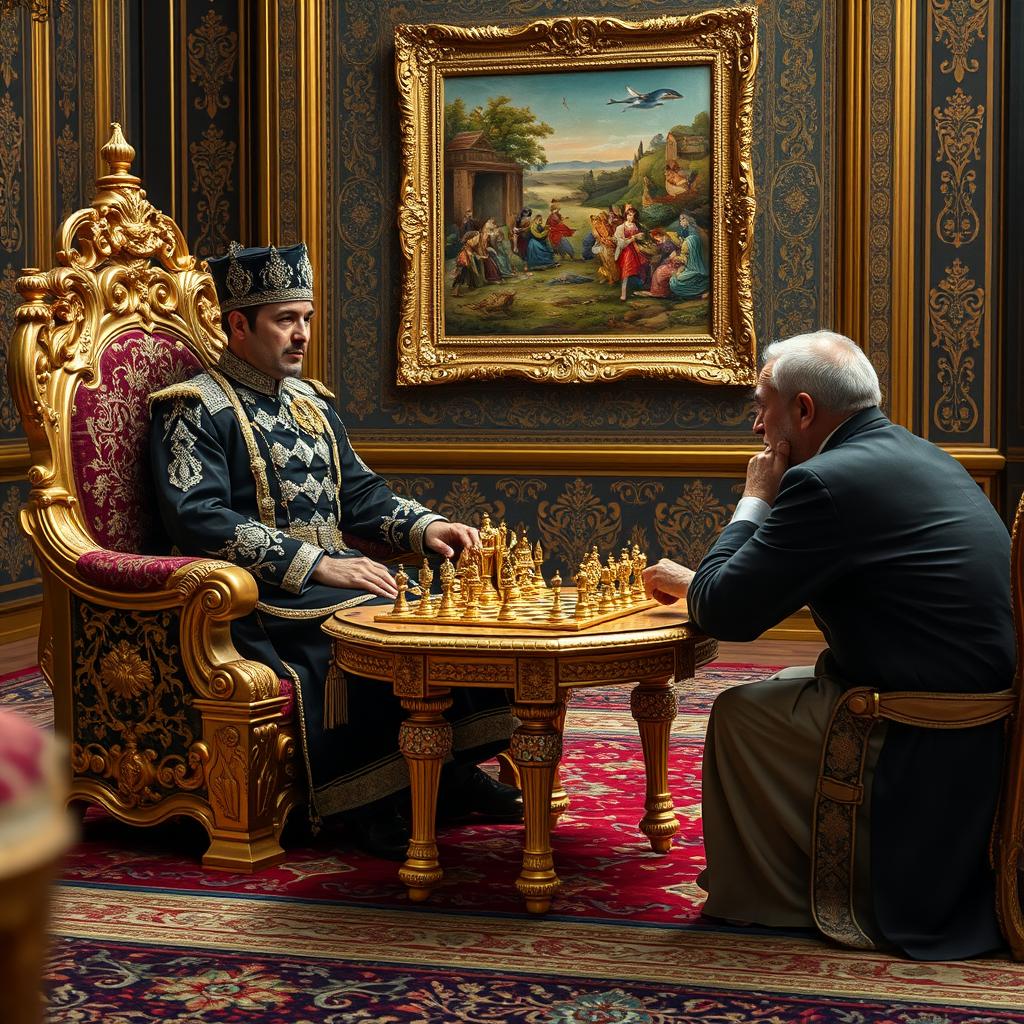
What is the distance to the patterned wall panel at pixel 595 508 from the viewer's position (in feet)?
26.6

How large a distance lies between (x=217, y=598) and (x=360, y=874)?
82 cm

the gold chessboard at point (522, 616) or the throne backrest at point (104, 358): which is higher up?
the throne backrest at point (104, 358)

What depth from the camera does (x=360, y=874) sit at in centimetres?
391

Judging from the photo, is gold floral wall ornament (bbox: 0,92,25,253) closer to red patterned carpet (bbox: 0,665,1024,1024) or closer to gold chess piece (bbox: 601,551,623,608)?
red patterned carpet (bbox: 0,665,1024,1024)

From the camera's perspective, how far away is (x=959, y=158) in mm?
7711

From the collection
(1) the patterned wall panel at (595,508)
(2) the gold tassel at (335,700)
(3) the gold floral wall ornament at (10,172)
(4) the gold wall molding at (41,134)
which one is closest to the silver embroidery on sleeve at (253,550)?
(2) the gold tassel at (335,700)

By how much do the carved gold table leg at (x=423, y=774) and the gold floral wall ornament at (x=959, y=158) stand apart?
5202mm

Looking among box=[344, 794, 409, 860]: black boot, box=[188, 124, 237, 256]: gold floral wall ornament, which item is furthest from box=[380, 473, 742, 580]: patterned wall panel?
box=[344, 794, 409, 860]: black boot

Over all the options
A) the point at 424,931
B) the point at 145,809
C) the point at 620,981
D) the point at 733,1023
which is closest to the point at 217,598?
the point at 145,809

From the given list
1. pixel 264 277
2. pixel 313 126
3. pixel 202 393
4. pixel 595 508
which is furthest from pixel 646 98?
pixel 202 393

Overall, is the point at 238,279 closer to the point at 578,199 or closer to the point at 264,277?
the point at 264,277

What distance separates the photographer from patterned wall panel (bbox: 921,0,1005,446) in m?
7.66

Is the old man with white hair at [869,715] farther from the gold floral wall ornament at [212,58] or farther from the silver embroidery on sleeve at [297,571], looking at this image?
the gold floral wall ornament at [212,58]

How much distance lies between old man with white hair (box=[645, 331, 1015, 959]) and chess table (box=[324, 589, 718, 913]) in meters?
0.23
